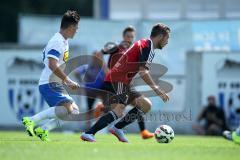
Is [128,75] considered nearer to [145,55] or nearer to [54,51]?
[145,55]

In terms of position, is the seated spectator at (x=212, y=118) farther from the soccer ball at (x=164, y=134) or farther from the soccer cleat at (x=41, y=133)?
the soccer cleat at (x=41, y=133)

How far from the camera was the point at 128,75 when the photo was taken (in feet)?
42.0

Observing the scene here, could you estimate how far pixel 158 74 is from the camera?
19.9 metres

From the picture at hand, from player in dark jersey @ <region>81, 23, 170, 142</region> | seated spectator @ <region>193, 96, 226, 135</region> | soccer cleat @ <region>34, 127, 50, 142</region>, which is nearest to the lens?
player in dark jersey @ <region>81, 23, 170, 142</region>

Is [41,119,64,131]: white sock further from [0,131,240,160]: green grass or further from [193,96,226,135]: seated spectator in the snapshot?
[193,96,226,135]: seated spectator

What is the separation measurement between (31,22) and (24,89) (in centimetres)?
274

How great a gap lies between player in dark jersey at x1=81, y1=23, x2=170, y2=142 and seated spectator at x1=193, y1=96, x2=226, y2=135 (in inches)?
281

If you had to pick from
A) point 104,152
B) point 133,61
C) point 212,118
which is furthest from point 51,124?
point 212,118

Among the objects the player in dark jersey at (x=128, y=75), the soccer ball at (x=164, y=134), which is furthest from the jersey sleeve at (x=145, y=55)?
the soccer ball at (x=164, y=134)

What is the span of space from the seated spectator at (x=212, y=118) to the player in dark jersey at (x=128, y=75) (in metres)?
7.14

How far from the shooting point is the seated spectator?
2012 cm

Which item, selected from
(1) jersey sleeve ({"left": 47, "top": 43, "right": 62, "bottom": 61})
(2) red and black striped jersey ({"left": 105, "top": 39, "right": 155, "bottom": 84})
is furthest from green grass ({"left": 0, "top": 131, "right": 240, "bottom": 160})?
(2) red and black striped jersey ({"left": 105, "top": 39, "right": 155, "bottom": 84})

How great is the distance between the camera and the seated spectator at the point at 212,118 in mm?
20125

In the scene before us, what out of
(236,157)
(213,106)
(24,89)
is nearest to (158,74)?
(213,106)
